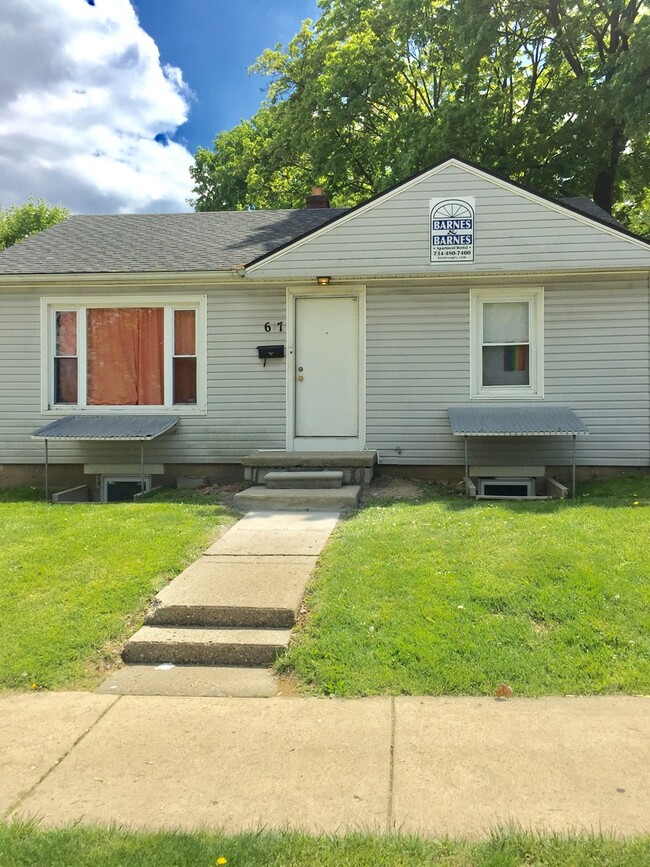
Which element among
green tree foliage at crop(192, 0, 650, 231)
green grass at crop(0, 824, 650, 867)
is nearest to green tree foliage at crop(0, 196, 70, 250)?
green tree foliage at crop(192, 0, 650, 231)

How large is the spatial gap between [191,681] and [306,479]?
4.64 m

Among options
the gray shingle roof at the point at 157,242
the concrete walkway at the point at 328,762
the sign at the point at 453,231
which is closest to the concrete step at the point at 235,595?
the concrete walkway at the point at 328,762

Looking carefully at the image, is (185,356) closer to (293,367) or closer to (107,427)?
(107,427)

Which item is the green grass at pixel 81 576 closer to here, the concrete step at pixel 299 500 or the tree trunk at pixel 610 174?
the concrete step at pixel 299 500

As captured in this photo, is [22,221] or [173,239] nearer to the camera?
[173,239]

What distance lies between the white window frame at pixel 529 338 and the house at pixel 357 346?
0.03 m

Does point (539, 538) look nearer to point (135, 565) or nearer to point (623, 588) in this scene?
point (623, 588)

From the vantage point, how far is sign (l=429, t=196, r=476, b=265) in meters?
9.03

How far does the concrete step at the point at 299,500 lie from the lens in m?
7.63

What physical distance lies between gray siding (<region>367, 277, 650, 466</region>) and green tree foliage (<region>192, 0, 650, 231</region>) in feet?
25.0

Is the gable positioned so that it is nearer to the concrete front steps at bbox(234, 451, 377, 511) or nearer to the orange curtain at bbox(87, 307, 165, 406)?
the orange curtain at bbox(87, 307, 165, 406)

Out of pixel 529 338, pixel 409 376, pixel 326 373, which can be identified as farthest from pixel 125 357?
pixel 529 338

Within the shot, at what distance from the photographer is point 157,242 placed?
11.1m

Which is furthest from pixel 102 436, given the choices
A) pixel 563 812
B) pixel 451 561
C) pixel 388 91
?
pixel 388 91
